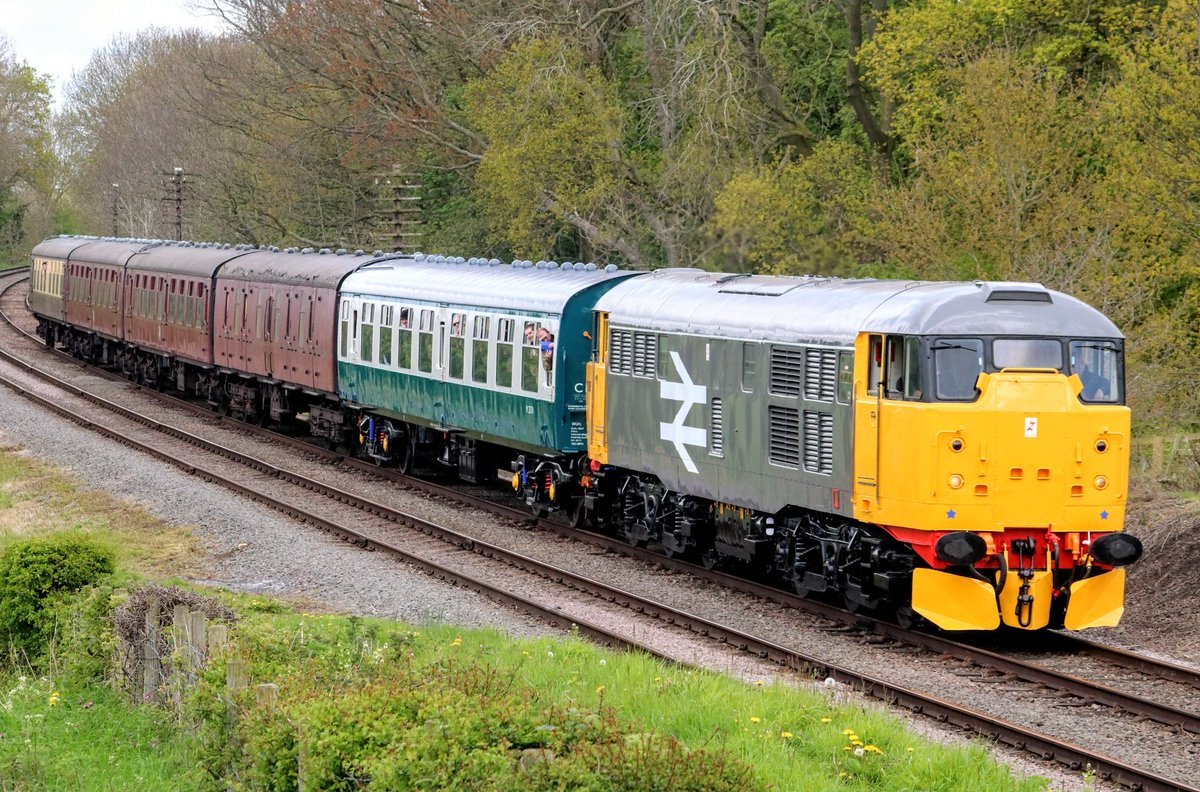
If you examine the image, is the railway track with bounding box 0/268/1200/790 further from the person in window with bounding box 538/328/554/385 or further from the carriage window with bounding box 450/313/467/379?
the person in window with bounding box 538/328/554/385

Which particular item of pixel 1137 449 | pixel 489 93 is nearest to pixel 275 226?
pixel 489 93

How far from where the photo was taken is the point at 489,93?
4369cm

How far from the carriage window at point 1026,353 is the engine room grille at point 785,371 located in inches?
79.3

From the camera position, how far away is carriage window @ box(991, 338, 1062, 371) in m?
13.5

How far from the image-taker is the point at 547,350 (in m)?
20.1

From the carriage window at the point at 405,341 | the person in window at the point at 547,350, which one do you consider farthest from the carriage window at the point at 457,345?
the person in window at the point at 547,350

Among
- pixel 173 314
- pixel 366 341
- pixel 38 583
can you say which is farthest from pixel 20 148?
pixel 38 583

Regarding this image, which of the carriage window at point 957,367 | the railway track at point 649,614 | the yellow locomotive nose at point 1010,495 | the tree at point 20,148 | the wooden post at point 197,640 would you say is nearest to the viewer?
the wooden post at point 197,640

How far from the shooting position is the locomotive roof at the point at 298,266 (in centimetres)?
2827

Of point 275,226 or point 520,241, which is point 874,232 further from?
point 275,226

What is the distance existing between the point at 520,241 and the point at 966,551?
3084 cm

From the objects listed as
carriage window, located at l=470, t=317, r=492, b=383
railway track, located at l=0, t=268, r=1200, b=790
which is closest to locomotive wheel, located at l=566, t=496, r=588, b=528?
railway track, located at l=0, t=268, r=1200, b=790

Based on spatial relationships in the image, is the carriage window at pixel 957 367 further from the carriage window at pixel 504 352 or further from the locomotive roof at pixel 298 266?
the locomotive roof at pixel 298 266

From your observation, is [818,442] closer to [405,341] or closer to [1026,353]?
[1026,353]
